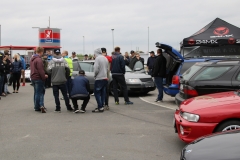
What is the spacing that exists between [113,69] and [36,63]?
8.04ft

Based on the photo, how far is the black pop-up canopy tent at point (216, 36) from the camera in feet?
52.6

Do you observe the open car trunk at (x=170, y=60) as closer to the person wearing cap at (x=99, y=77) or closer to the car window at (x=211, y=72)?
the person wearing cap at (x=99, y=77)

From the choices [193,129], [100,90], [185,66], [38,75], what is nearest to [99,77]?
[100,90]

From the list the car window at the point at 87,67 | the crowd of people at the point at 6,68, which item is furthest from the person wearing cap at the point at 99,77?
the crowd of people at the point at 6,68

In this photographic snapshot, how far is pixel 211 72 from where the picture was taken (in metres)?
8.20

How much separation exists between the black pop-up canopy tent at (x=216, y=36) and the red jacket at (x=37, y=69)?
312 inches

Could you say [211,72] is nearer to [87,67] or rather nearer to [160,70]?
[160,70]

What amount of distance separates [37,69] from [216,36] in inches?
363

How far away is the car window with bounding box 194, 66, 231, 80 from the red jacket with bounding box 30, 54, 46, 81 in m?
4.24

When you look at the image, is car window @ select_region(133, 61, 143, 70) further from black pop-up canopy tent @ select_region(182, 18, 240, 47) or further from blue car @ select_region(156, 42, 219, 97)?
blue car @ select_region(156, 42, 219, 97)

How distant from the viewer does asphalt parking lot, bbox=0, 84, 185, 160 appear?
601 centimetres

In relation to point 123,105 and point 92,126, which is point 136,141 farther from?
point 123,105

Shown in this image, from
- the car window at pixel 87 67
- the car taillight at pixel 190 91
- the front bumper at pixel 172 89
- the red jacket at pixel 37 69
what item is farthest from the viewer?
the car window at pixel 87 67

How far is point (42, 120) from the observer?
9.09m
